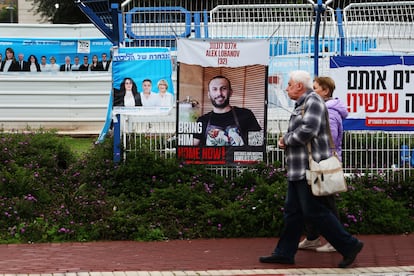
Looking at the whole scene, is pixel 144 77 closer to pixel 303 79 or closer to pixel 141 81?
pixel 141 81

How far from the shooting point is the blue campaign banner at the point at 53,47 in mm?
17406

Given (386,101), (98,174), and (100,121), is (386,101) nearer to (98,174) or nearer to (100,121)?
(98,174)

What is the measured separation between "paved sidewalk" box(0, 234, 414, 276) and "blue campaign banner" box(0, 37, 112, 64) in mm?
9614

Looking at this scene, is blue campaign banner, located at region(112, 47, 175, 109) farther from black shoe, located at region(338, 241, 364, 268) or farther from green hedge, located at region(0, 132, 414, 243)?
black shoe, located at region(338, 241, 364, 268)

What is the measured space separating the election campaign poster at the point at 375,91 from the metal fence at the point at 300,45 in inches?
6.6

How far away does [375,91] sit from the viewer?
9.99m

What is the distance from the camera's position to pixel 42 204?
9320 millimetres

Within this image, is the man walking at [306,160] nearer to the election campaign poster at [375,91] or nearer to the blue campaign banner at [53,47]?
the election campaign poster at [375,91]

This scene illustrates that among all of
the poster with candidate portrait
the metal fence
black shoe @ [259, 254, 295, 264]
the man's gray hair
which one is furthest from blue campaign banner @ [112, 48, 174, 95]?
black shoe @ [259, 254, 295, 264]

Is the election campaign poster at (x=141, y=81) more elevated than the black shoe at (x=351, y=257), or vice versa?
the election campaign poster at (x=141, y=81)

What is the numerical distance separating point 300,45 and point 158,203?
9.45 feet

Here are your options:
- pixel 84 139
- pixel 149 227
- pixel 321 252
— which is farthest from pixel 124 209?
pixel 84 139

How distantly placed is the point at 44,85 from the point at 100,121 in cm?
149

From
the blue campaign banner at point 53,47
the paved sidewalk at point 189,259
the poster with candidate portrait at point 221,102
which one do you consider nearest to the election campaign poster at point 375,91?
the poster with candidate portrait at point 221,102
